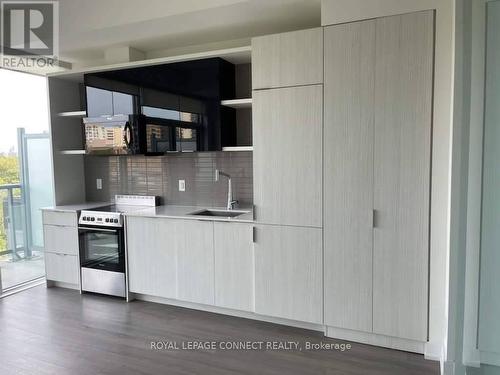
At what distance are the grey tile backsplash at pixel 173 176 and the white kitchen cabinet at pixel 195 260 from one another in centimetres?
62

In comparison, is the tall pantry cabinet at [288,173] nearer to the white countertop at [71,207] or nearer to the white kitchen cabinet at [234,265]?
the white kitchen cabinet at [234,265]

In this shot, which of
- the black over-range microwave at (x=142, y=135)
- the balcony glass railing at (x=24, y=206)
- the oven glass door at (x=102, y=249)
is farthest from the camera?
the balcony glass railing at (x=24, y=206)

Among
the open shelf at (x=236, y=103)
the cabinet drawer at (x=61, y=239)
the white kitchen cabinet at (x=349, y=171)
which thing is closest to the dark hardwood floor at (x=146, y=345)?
the white kitchen cabinet at (x=349, y=171)

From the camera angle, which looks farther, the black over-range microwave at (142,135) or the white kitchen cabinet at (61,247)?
the white kitchen cabinet at (61,247)

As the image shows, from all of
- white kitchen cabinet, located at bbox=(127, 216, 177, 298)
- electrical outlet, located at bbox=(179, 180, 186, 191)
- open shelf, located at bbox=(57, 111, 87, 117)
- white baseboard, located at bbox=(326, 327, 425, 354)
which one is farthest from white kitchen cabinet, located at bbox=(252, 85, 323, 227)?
open shelf, located at bbox=(57, 111, 87, 117)

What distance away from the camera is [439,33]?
246 cm

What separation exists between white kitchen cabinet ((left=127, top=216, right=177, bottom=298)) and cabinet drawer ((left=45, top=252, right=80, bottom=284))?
2.42 ft

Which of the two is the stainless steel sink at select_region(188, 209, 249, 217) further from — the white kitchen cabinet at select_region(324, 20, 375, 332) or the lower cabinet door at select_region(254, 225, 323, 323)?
the white kitchen cabinet at select_region(324, 20, 375, 332)

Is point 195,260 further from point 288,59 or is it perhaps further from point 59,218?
point 288,59

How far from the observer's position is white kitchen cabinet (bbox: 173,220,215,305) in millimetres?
3299

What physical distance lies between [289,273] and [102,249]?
2013mm

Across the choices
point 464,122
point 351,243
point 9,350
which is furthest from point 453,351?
point 9,350

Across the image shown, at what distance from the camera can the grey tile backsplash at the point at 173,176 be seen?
12.4 ft

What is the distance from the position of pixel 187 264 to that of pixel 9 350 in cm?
146
